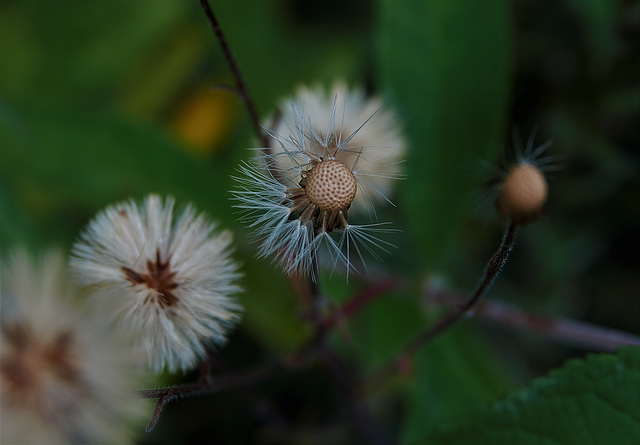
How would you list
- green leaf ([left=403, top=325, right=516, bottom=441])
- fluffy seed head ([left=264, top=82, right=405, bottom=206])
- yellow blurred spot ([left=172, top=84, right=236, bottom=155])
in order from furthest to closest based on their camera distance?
1. yellow blurred spot ([left=172, top=84, right=236, bottom=155])
2. green leaf ([left=403, top=325, right=516, bottom=441])
3. fluffy seed head ([left=264, top=82, right=405, bottom=206])

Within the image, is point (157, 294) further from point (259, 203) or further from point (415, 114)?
point (415, 114)

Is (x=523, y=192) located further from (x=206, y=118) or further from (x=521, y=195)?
(x=206, y=118)

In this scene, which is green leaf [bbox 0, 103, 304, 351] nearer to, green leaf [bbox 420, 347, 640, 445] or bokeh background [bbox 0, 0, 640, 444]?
bokeh background [bbox 0, 0, 640, 444]

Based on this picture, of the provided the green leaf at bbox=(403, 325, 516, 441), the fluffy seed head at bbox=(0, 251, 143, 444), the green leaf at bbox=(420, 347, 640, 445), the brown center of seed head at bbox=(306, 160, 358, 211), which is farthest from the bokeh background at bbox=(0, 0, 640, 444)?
the brown center of seed head at bbox=(306, 160, 358, 211)

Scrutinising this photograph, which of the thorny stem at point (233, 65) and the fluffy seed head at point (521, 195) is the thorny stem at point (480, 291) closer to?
the fluffy seed head at point (521, 195)

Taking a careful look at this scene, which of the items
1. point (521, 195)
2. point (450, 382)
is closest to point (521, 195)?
point (521, 195)

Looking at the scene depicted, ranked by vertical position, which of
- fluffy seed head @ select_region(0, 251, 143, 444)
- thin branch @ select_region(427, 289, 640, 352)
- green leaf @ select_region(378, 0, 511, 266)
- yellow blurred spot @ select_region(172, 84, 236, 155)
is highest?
yellow blurred spot @ select_region(172, 84, 236, 155)

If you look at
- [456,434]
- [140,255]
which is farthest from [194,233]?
[456,434]

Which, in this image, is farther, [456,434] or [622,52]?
[622,52]
